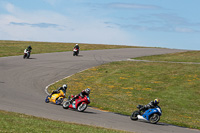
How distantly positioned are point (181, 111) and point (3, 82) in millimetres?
16017

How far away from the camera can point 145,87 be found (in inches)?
1256

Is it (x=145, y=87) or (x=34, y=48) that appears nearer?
(x=145, y=87)

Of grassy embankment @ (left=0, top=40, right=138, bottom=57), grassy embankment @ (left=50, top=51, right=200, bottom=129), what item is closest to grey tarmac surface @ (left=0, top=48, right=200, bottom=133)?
grassy embankment @ (left=50, top=51, right=200, bottom=129)

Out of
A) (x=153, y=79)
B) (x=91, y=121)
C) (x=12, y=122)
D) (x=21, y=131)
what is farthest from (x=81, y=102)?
(x=153, y=79)

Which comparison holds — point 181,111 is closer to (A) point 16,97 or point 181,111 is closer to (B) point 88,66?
(A) point 16,97

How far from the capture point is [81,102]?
751 inches

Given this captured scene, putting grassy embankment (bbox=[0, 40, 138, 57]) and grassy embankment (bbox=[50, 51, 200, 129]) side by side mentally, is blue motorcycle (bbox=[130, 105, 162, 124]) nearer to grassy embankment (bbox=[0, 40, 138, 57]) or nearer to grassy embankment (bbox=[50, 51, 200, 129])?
grassy embankment (bbox=[50, 51, 200, 129])

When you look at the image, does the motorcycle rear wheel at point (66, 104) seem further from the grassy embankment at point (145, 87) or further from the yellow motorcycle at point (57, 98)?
the grassy embankment at point (145, 87)

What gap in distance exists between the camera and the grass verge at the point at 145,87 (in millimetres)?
22688

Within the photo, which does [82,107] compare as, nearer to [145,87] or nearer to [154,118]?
[154,118]

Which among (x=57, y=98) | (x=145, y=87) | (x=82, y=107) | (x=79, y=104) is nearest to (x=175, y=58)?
(x=145, y=87)

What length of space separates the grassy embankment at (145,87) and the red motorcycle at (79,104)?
8.54ft

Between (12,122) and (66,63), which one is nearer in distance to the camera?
(12,122)

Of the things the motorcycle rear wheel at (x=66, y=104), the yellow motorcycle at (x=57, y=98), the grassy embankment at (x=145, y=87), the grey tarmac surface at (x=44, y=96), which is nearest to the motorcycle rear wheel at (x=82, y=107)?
the grey tarmac surface at (x=44, y=96)
